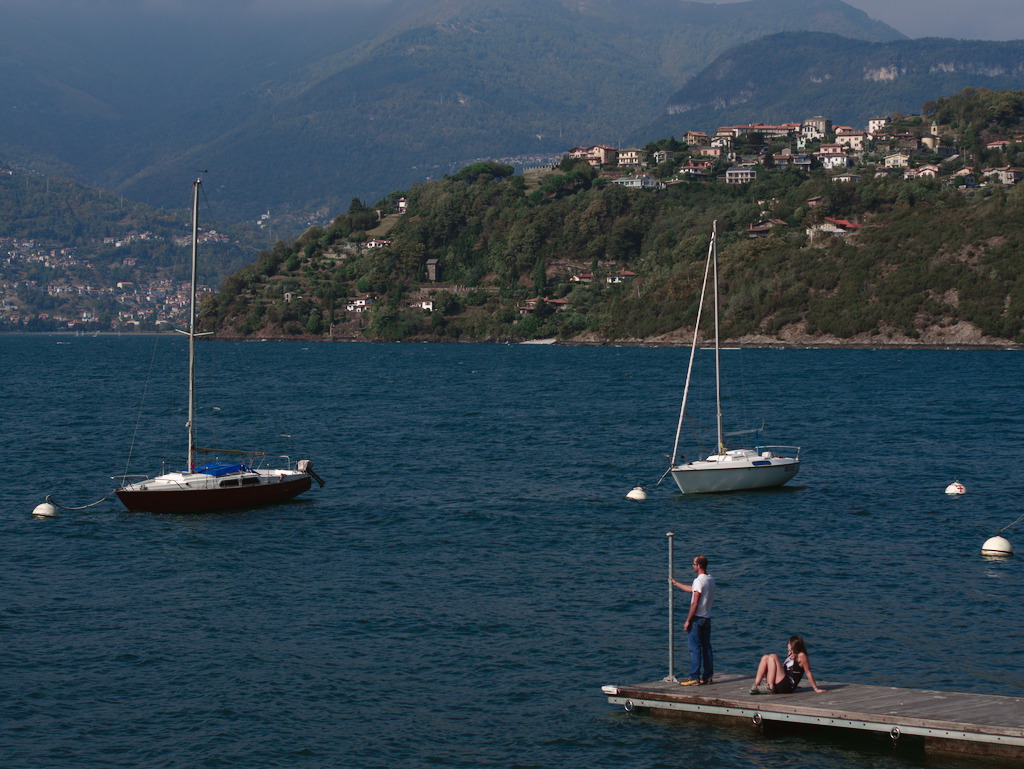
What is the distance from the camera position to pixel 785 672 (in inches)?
891

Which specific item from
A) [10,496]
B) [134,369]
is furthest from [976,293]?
[10,496]

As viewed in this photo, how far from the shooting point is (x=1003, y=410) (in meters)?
82.6

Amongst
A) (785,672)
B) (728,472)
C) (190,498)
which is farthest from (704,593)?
(190,498)

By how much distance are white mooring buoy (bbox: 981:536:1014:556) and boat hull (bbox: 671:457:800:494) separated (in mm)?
12459

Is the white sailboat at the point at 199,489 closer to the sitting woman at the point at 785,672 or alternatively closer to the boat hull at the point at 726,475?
the boat hull at the point at 726,475

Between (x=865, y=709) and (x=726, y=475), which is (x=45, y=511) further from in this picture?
(x=865, y=709)

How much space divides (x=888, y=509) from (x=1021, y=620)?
15605 millimetres

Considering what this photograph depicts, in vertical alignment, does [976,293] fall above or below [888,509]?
Answer: above

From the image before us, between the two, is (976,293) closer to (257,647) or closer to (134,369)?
(134,369)

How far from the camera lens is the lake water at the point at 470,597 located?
2288 centimetres

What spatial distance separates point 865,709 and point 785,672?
1.62m

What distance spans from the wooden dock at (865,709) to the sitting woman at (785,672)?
0.48ft

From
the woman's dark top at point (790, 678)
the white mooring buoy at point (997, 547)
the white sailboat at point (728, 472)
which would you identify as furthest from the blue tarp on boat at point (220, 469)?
the woman's dark top at point (790, 678)

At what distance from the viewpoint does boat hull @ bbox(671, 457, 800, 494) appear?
47.8 metres
